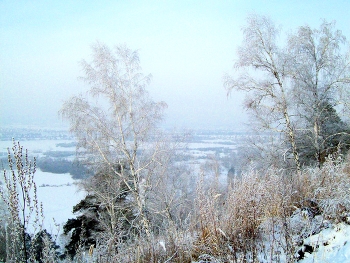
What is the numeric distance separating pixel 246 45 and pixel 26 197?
31.3 feet

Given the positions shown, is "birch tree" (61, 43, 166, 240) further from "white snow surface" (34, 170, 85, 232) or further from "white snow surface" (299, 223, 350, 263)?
"white snow surface" (34, 170, 85, 232)

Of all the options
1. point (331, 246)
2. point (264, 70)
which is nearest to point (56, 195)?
point (264, 70)

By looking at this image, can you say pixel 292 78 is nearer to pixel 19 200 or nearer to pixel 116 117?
pixel 116 117

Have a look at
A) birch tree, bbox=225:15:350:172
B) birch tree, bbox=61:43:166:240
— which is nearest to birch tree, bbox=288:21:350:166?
birch tree, bbox=225:15:350:172

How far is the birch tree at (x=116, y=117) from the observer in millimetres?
9031

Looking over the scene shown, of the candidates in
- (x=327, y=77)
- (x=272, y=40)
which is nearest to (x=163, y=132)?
(x=272, y=40)

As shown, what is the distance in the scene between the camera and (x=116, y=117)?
944 cm

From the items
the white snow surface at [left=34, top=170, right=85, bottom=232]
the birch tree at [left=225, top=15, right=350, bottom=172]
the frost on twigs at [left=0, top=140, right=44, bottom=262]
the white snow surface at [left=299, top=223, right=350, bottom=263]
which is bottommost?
the white snow surface at [left=34, top=170, right=85, bottom=232]

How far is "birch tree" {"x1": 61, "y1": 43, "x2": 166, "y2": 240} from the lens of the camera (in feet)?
29.6

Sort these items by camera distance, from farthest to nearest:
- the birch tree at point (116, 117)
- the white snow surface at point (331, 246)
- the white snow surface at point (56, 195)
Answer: the white snow surface at point (56, 195) → the birch tree at point (116, 117) → the white snow surface at point (331, 246)

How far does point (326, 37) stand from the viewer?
1080cm

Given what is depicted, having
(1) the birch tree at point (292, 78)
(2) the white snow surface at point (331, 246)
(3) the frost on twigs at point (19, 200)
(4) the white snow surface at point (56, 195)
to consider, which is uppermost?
(1) the birch tree at point (292, 78)

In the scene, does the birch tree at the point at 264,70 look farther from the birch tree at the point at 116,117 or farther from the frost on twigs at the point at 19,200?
the frost on twigs at the point at 19,200

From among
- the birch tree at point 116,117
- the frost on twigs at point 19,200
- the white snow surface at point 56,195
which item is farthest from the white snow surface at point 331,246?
the white snow surface at point 56,195
